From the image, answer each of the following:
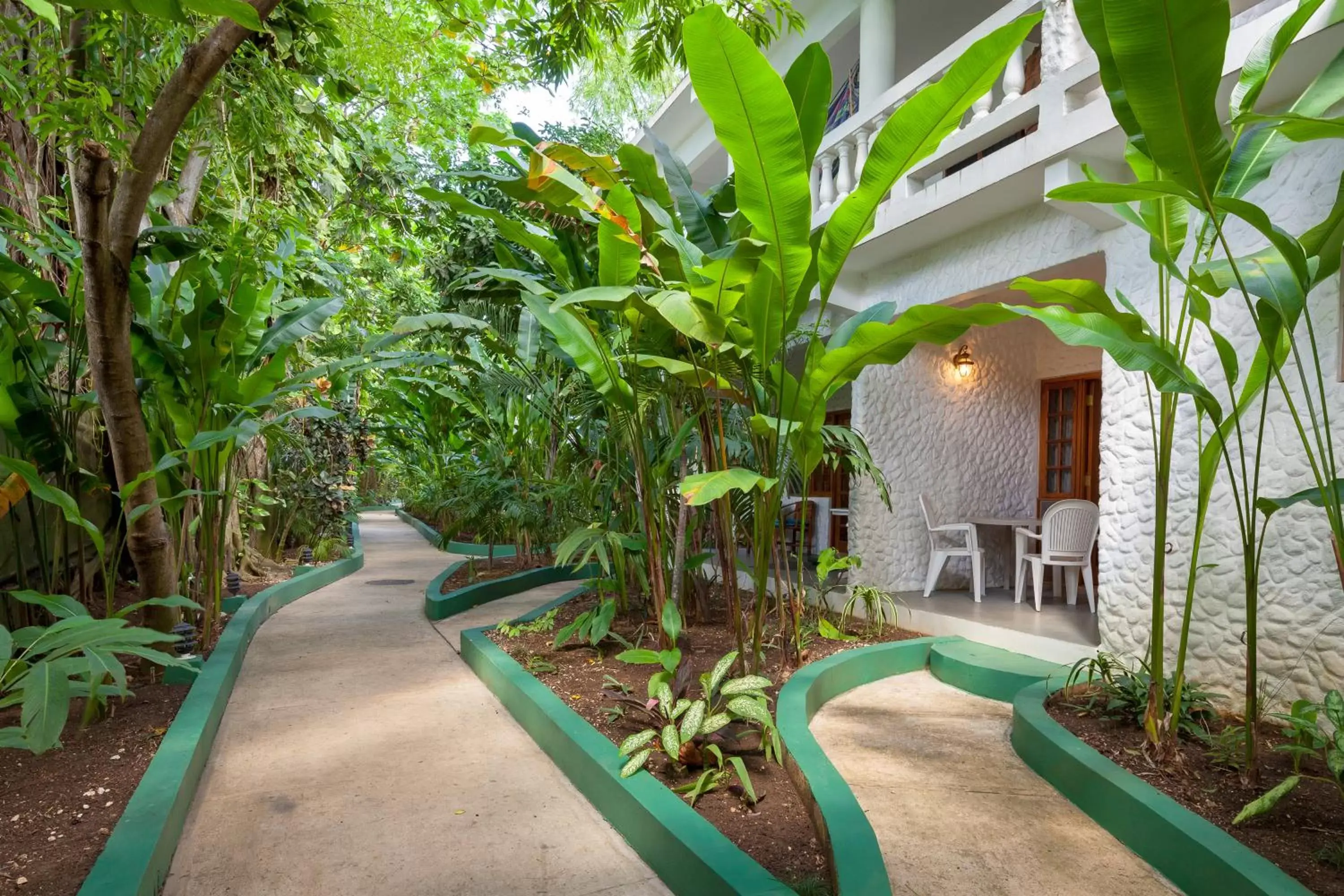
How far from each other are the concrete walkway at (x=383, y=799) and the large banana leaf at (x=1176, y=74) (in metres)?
2.40

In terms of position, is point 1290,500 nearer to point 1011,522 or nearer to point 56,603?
point 1011,522

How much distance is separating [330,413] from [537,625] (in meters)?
1.94

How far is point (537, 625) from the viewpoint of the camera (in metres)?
4.88

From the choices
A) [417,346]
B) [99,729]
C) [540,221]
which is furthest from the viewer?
[417,346]

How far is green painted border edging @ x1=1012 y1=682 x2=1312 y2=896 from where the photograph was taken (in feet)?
6.32

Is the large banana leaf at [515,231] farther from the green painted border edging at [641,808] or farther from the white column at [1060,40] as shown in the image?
the white column at [1060,40]

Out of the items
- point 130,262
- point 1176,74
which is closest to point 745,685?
point 1176,74

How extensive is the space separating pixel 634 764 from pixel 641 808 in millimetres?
215

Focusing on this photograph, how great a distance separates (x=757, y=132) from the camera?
2.33 m

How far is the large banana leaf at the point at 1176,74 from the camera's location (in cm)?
161

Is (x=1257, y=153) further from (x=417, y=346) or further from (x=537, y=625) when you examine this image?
(x=417, y=346)

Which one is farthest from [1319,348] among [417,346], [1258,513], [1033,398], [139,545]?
[417,346]

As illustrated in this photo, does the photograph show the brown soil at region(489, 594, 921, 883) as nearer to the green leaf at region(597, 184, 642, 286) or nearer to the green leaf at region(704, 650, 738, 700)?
the green leaf at region(704, 650, 738, 700)

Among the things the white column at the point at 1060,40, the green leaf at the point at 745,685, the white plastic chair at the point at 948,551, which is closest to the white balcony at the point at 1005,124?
the white column at the point at 1060,40
